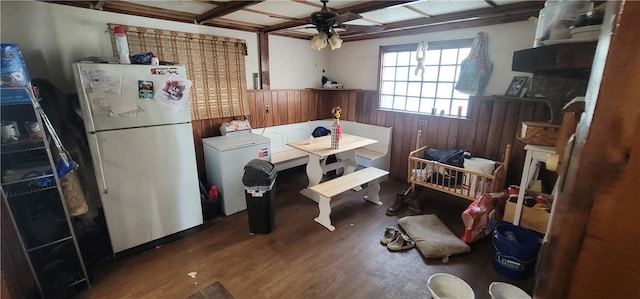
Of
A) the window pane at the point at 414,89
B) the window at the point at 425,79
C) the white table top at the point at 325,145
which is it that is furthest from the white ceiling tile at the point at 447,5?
the white table top at the point at 325,145

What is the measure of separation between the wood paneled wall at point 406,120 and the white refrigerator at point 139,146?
90 centimetres

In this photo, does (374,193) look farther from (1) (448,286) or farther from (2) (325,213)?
(1) (448,286)

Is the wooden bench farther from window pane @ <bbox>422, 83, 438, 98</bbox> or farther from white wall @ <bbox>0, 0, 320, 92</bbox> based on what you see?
white wall @ <bbox>0, 0, 320, 92</bbox>

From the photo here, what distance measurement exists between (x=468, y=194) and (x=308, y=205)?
1798mm

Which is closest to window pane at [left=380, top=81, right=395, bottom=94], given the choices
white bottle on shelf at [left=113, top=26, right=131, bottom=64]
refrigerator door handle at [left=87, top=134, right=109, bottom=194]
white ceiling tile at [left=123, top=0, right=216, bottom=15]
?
white ceiling tile at [left=123, top=0, right=216, bottom=15]

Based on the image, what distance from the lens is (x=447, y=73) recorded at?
3.41 m

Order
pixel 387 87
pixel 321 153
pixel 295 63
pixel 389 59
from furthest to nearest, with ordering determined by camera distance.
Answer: pixel 295 63 → pixel 387 87 → pixel 389 59 → pixel 321 153

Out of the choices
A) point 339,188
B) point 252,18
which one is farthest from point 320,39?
point 339,188

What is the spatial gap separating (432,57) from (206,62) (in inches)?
112

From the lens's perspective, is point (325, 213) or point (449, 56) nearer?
point (325, 213)

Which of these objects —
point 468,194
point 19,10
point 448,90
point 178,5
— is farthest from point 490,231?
point 19,10

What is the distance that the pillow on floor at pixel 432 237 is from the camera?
2377 millimetres

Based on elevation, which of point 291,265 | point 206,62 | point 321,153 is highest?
point 206,62

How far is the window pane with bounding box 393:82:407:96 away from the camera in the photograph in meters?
3.88
